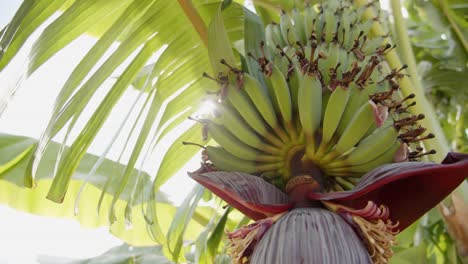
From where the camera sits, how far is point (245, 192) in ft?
2.11

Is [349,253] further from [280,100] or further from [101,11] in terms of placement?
[101,11]

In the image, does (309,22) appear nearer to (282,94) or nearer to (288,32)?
(288,32)

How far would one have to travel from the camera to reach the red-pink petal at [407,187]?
593mm

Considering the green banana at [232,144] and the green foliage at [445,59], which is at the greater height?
the green foliage at [445,59]

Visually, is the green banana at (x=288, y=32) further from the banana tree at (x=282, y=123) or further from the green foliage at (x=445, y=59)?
the green foliage at (x=445, y=59)

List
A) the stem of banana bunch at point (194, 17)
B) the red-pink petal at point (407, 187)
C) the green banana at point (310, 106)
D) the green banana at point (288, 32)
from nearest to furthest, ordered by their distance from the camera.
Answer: the red-pink petal at point (407, 187), the green banana at point (310, 106), the green banana at point (288, 32), the stem of banana bunch at point (194, 17)

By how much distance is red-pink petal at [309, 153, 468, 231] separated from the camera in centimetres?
59

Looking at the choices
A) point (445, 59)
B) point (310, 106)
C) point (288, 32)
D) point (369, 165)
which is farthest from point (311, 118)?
point (445, 59)

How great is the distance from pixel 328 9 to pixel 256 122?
12.6 inches

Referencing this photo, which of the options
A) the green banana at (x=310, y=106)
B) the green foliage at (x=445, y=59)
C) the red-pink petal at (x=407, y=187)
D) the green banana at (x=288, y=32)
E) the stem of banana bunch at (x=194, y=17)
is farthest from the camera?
the green foliage at (x=445, y=59)

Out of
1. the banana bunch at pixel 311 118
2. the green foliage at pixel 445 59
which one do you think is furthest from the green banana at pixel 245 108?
the green foliage at pixel 445 59

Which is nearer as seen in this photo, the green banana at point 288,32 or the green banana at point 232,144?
the green banana at point 232,144

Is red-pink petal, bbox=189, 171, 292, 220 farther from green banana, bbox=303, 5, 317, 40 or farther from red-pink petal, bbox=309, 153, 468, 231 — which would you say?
green banana, bbox=303, 5, 317, 40

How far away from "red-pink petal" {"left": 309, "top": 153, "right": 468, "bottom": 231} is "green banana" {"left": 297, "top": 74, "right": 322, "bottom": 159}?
101 mm
